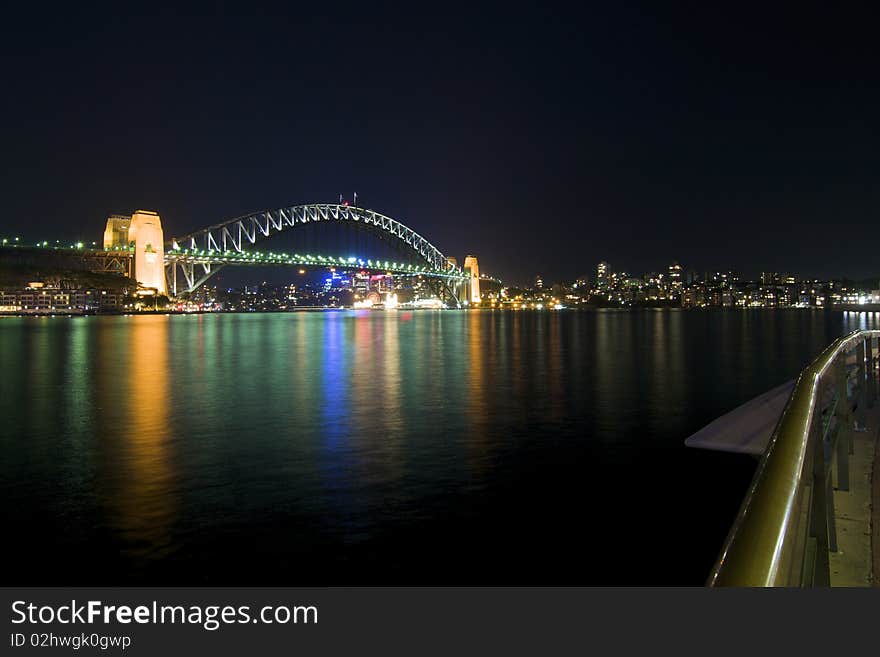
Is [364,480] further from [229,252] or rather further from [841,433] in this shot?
[229,252]

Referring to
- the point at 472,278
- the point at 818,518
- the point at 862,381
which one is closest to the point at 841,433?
the point at 818,518

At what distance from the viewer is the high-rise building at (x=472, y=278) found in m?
156

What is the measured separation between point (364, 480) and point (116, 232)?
10748 cm

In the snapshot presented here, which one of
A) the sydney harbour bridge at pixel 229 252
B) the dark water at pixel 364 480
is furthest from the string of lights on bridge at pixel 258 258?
the dark water at pixel 364 480

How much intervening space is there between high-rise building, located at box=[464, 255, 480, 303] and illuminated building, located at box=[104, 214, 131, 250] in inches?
2785

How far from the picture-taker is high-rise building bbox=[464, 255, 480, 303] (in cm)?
15600

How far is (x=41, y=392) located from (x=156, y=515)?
1261 centimetres

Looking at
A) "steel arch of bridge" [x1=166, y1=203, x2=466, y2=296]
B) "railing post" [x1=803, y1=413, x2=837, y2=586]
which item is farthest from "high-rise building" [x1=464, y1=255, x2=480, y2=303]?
"railing post" [x1=803, y1=413, x2=837, y2=586]

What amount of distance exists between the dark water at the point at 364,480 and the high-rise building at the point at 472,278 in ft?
443

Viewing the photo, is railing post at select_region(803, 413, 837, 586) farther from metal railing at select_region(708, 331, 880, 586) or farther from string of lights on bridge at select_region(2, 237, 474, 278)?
string of lights on bridge at select_region(2, 237, 474, 278)

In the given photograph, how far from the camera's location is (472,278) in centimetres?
15525

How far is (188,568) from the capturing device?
235 inches
